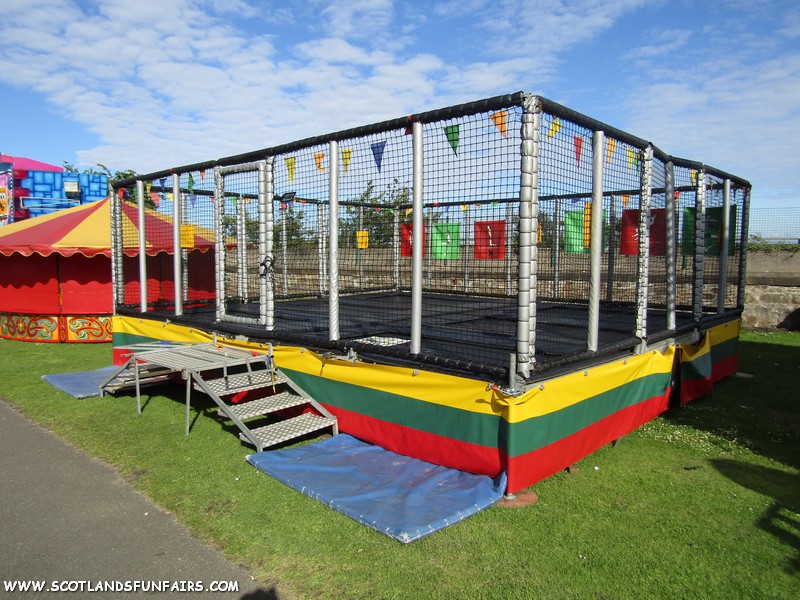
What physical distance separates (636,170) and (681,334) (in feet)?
6.74

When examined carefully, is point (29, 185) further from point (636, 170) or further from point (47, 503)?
point (636, 170)

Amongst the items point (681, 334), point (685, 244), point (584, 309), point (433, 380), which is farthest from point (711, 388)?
point (433, 380)

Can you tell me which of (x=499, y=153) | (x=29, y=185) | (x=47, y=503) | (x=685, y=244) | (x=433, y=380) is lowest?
(x=47, y=503)

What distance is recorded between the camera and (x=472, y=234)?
6.99m

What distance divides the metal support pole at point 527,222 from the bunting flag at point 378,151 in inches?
51.8

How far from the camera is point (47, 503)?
372cm

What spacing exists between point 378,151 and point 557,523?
3033 mm

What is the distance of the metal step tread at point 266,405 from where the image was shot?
4688mm

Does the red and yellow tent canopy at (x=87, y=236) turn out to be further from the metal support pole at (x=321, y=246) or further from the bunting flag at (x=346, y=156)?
the bunting flag at (x=346, y=156)

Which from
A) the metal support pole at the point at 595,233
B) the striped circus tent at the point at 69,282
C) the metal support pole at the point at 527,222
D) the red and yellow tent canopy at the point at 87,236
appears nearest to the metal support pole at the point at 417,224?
the metal support pole at the point at 527,222

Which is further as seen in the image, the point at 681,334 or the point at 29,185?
the point at 29,185

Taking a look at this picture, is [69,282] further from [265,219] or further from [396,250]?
[265,219]

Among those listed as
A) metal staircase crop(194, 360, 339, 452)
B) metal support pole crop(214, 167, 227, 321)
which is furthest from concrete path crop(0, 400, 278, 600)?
metal support pole crop(214, 167, 227, 321)

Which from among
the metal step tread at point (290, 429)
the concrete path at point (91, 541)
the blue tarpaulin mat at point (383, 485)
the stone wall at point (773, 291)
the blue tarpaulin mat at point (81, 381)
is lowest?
the concrete path at point (91, 541)
